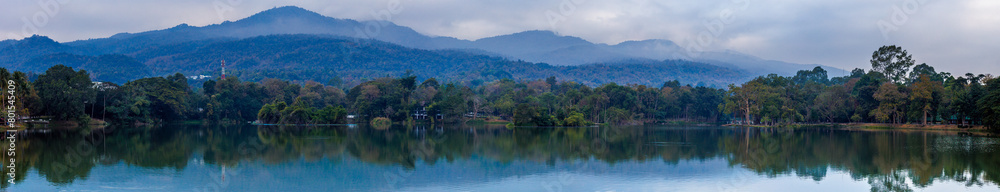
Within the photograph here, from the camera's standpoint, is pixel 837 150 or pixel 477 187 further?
pixel 837 150

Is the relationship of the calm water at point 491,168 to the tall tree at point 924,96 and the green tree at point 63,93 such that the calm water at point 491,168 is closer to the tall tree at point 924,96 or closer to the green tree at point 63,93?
the green tree at point 63,93

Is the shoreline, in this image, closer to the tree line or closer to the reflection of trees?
the tree line

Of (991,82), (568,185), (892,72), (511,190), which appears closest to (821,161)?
(568,185)

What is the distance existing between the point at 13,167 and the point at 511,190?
13401mm

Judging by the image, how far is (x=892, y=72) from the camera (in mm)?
66438

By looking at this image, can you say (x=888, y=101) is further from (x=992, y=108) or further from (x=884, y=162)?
(x=884, y=162)

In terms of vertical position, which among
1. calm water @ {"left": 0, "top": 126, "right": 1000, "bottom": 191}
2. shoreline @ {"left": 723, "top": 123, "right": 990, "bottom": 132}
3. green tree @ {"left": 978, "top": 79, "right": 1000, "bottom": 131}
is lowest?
calm water @ {"left": 0, "top": 126, "right": 1000, "bottom": 191}

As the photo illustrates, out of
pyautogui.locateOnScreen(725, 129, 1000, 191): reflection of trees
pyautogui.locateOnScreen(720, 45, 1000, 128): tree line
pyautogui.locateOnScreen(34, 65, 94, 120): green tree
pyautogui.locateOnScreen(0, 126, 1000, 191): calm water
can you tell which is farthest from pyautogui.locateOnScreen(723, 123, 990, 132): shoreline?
pyautogui.locateOnScreen(34, 65, 94, 120): green tree

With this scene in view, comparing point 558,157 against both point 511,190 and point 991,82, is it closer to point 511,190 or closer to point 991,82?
point 511,190

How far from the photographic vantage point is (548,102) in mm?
73562

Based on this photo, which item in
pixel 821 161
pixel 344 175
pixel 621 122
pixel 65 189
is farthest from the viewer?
pixel 621 122

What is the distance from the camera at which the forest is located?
45.2 m

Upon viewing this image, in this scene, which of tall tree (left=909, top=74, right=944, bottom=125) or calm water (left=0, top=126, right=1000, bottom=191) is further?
tall tree (left=909, top=74, right=944, bottom=125)

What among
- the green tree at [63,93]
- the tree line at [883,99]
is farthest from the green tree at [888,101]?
the green tree at [63,93]
